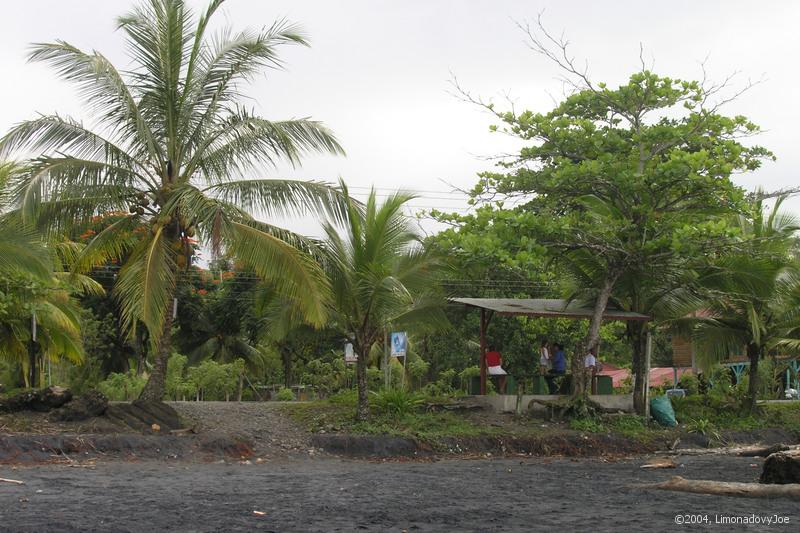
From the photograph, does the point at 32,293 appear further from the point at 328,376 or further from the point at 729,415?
the point at 729,415

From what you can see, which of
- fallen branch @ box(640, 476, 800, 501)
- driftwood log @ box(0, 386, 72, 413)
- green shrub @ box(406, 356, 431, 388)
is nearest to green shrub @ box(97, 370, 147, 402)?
driftwood log @ box(0, 386, 72, 413)

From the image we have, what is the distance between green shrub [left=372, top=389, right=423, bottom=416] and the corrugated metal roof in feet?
8.22

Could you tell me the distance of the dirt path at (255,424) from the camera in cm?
1549

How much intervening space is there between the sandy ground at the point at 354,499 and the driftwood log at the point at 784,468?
3.44 ft

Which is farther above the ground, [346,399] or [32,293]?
[32,293]

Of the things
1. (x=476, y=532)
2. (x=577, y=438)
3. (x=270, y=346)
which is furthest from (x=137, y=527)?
(x=270, y=346)

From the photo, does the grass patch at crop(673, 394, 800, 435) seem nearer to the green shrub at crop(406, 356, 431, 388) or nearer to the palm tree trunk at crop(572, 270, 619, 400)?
the palm tree trunk at crop(572, 270, 619, 400)

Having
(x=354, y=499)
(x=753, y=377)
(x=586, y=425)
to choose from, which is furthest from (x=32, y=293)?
(x=753, y=377)

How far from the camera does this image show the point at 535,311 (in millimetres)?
18750

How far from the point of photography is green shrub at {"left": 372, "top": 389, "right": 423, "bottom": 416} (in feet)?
57.9

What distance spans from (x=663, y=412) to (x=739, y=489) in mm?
9149

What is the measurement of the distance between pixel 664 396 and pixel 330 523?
1299 cm
